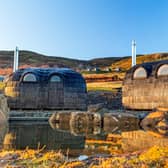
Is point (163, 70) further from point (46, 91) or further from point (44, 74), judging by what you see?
point (44, 74)

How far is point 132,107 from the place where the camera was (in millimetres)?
24375

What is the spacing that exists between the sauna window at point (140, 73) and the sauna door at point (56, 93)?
5.34 meters

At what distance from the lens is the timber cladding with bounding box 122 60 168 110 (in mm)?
22188

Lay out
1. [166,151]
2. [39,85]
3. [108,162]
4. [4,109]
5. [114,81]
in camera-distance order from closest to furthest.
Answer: [108,162] → [166,151] → [4,109] → [39,85] → [114,81]

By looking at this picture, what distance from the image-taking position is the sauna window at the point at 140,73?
934 inches

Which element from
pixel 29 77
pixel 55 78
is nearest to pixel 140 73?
pixel 55 78

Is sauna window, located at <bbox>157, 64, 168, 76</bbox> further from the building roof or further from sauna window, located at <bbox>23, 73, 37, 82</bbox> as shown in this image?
sauna window, located at <bbox>23, 73, 37, 82</bbox>

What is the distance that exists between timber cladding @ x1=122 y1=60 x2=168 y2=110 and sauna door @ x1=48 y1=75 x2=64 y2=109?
4713 mm

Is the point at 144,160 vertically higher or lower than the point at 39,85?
lower

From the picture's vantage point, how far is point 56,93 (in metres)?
24.2

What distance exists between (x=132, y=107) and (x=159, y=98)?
270 cm

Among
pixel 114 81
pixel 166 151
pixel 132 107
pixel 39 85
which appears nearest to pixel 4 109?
pixel 39 85

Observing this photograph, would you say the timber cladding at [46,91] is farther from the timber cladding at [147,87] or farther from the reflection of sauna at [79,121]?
the reflection of sauna at [79,121]

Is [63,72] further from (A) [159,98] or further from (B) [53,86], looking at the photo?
(A) [159,98]
